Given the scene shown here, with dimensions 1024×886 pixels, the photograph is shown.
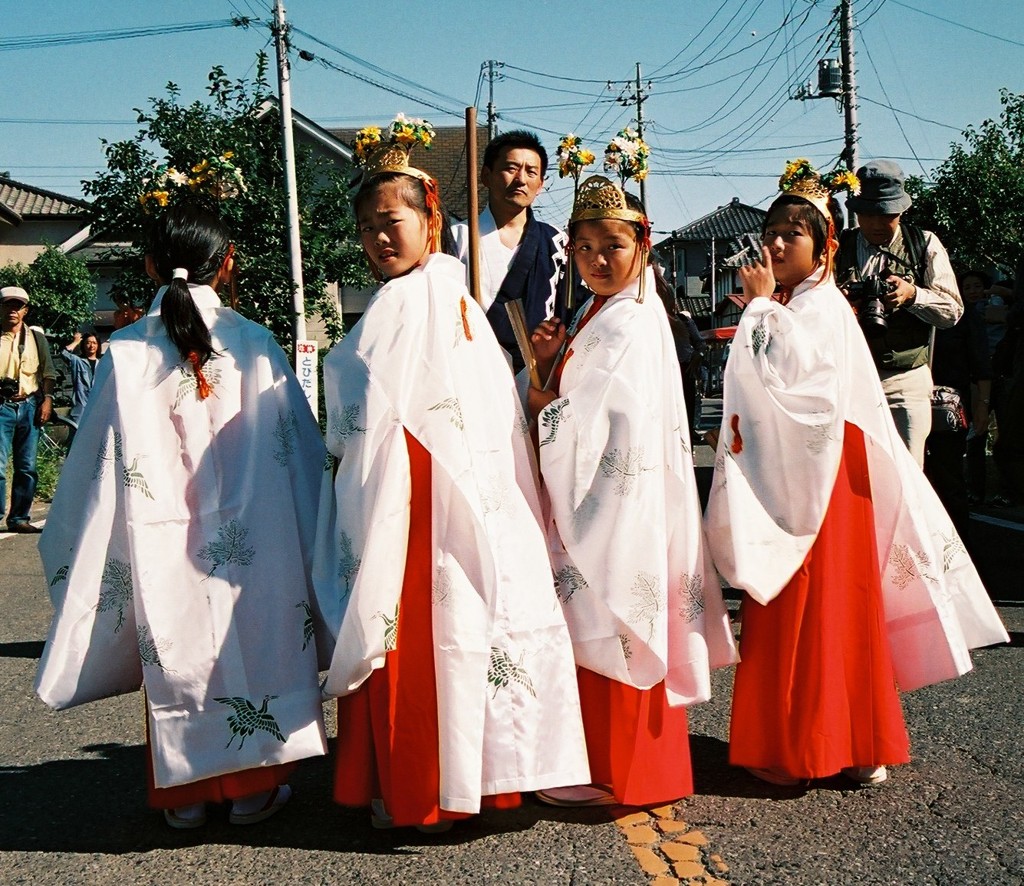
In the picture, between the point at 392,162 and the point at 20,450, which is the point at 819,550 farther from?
the point at 20,450

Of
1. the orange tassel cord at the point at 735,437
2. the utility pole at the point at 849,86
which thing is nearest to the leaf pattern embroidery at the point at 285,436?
the orange tassel cord at the point at 735,437

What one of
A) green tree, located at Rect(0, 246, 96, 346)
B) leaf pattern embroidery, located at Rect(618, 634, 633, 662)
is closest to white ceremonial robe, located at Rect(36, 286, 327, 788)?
leaf pattern embroidery, located at Rect(618, 634, 633, 662)

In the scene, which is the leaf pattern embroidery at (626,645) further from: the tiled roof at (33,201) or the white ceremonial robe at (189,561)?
the tiled roof at (33,201)

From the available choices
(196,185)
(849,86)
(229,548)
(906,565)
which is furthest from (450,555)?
(849,86)

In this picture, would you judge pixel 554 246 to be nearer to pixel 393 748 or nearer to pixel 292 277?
pixel 393 748

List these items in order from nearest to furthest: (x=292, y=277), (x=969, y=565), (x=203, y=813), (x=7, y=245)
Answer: (x=203, y=813) → (x=969, y=565) → (x=292, y=277) → (x=7, y=245)

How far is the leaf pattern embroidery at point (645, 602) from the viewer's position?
10.7 feet

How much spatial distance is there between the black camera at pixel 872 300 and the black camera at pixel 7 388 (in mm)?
7117

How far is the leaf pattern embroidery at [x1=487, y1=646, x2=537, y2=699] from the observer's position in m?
3.12

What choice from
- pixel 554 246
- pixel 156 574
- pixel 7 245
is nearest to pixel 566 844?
pixel 156 574

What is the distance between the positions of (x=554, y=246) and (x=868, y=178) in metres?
1.43

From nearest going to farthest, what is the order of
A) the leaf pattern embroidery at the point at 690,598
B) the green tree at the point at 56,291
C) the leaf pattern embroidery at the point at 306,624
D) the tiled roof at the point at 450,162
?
the leaf pattern embroidery at the point at 306,624 < the leaf pattern embroidery at the point at 690,598 < the green tree at the point at 56,291 < the tiled roof at the point at 450,162

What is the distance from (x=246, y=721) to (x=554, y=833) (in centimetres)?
92

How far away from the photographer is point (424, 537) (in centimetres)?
316
